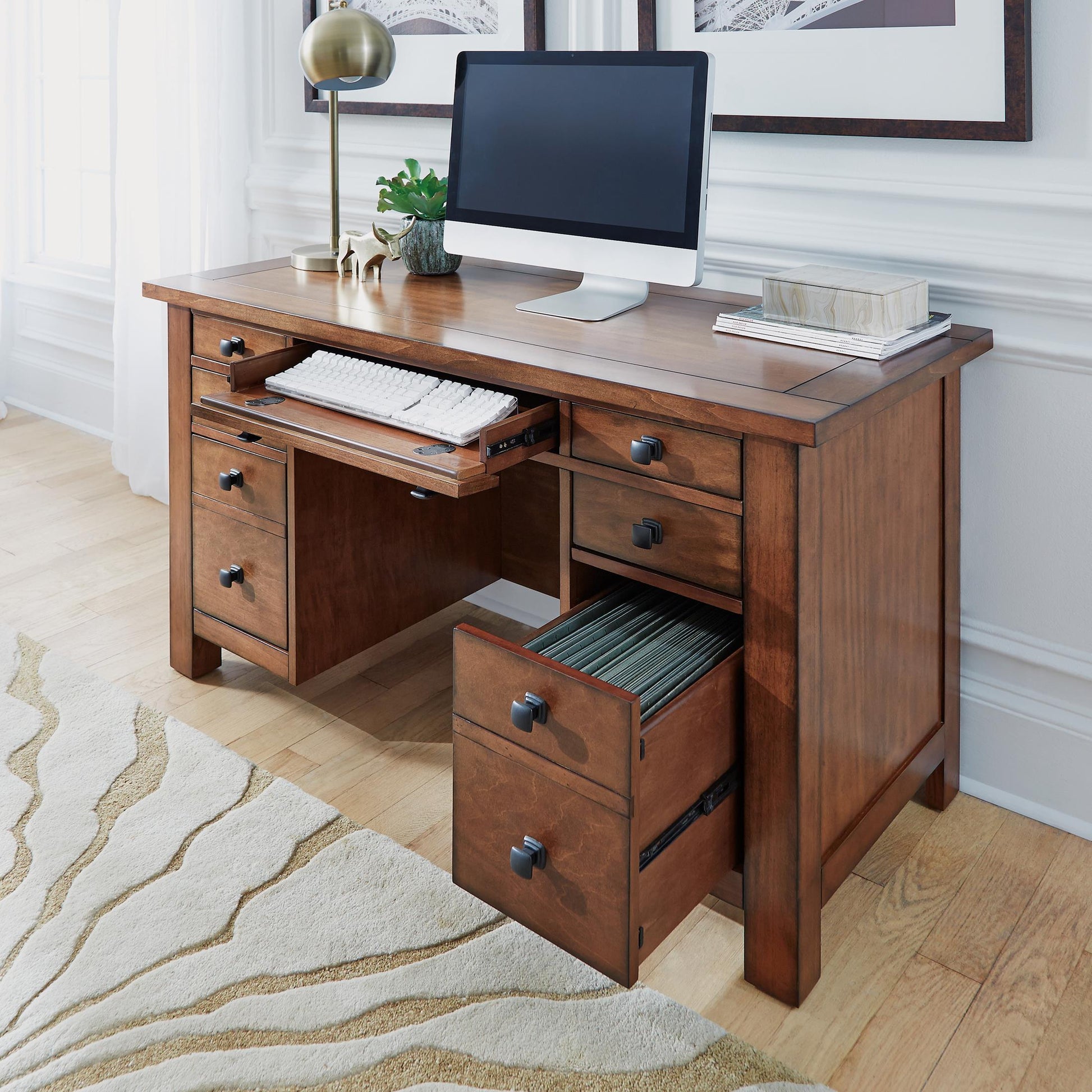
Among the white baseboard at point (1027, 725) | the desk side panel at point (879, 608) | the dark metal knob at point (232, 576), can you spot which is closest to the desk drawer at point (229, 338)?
the dark metal knob at point (232, 576)

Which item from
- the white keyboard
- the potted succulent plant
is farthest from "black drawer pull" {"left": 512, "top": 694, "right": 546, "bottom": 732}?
the potted succulent plant

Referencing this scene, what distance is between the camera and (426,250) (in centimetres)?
201

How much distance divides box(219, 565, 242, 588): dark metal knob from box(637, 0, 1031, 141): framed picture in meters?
1.12

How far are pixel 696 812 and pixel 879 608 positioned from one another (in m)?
0.39

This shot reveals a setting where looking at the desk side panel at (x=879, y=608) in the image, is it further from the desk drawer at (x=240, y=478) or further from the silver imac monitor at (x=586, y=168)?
the desk drawer at (x=240, y=478)

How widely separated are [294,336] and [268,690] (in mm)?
709

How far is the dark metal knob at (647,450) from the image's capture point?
1.36 metres

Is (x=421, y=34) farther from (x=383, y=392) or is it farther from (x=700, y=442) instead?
(x=700, y=442)

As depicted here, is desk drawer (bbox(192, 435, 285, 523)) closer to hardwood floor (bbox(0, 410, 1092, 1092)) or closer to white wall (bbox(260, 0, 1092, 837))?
hardwood floor (bbox(0, 410, 1092, 1092))

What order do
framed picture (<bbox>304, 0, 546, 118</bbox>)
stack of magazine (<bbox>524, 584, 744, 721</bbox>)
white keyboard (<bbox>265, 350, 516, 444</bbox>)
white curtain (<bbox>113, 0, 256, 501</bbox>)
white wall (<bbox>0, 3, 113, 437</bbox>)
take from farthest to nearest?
white wall (<bbox>0, 3, 113, 437</bbox>)
white curtain (<bbox>113, 0, 256, 501</bbox>)
framed picture (<bbox>304, 0, 546, 118</bbox>)
white keyboard (<bbox>265, 350, 516, 444</bbox>)
stack of magazine (<bbox>524, 584, 744, 721</bbox>)

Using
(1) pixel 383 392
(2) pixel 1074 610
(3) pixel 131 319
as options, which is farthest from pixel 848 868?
(3) pixel 131 319

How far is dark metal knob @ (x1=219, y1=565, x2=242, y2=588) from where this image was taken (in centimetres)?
195

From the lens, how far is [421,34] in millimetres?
2238

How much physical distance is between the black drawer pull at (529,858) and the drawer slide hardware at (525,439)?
1.57ft
